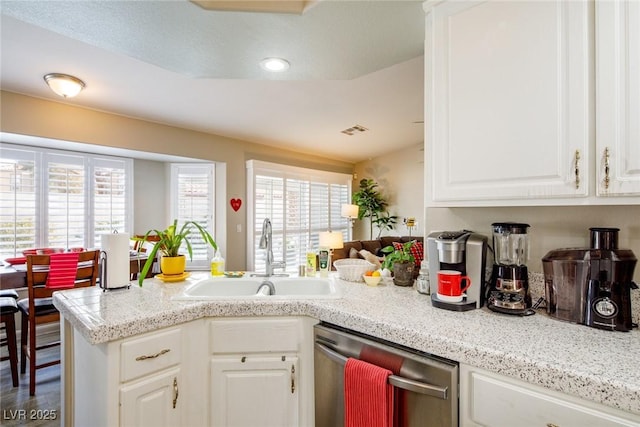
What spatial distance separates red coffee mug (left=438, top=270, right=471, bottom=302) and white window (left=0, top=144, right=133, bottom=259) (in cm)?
409

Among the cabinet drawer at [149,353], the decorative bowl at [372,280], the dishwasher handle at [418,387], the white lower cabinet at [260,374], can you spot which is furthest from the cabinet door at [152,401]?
the decorative bowl at [372,280]

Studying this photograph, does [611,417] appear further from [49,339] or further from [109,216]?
[109,216]

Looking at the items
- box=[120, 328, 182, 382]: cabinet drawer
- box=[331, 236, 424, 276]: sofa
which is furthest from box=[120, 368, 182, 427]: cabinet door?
box=[331, 236, 424, 276]: sofa

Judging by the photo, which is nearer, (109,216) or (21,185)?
(21,185)

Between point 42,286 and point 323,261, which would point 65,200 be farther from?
point 323,261

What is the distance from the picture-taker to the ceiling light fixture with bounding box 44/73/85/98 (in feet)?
8.67

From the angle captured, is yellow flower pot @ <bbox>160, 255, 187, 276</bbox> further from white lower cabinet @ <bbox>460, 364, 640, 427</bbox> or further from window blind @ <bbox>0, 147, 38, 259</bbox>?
window blind @ <bbox>0, 147, 38, 259</bbox>

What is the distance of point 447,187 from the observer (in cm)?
141

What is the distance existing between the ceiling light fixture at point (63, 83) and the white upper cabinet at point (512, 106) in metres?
2.89

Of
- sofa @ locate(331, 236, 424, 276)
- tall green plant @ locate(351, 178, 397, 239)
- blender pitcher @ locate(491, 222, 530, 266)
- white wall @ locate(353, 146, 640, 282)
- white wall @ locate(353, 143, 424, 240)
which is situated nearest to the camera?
white wall @ locate(353, 146, 640, 282)

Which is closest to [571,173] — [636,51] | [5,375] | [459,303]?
[636,51]

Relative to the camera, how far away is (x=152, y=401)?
1.28m

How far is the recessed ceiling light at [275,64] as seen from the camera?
190 centimetres

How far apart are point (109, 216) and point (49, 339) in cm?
148
